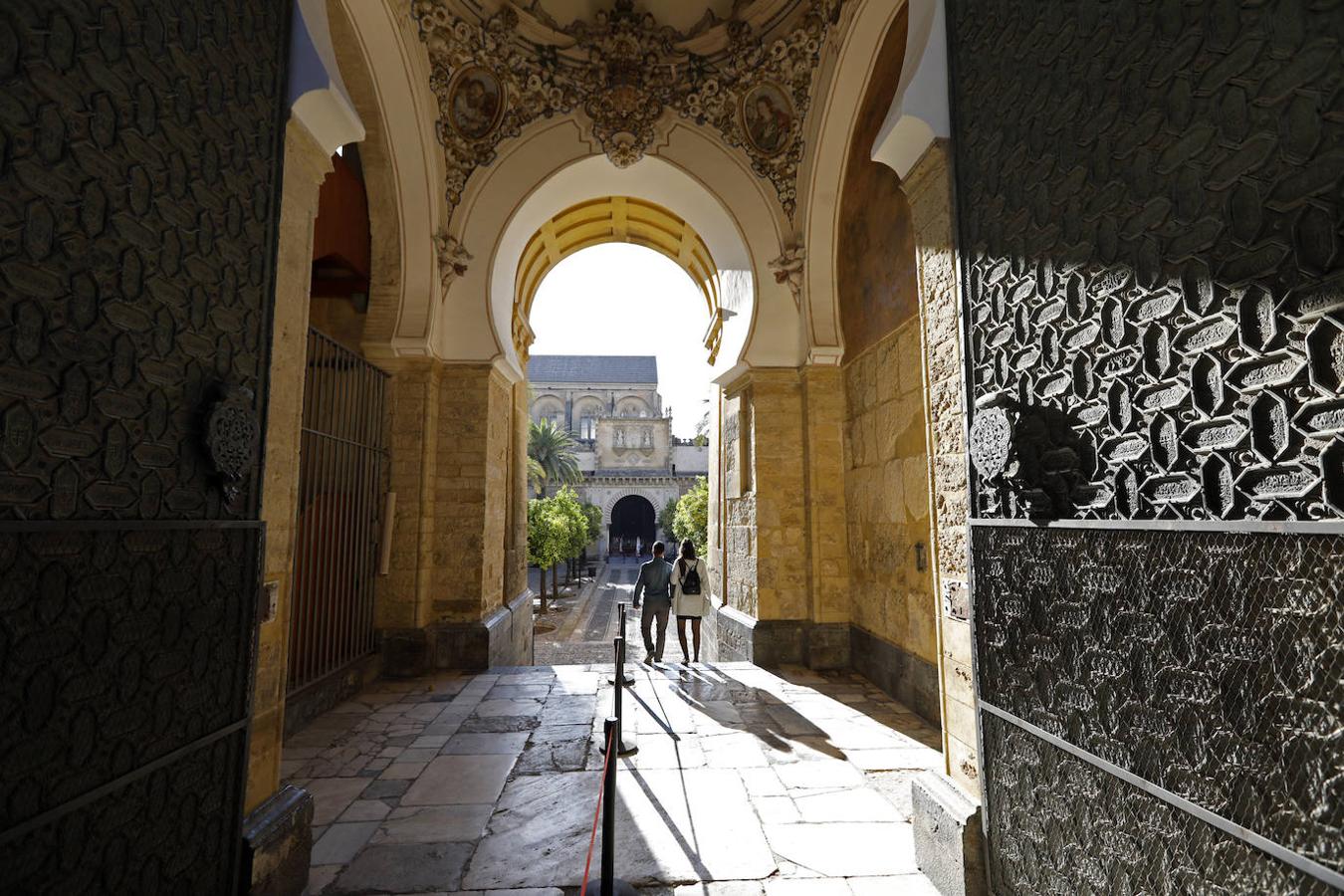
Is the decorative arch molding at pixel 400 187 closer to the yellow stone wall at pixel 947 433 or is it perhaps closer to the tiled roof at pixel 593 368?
the yellow stone wall at pixel 947 433

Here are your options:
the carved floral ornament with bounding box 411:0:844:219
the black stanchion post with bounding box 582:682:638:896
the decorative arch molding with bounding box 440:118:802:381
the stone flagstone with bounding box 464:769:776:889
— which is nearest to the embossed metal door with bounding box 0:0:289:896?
the stone flagstone with bounding box 464:769:776:889

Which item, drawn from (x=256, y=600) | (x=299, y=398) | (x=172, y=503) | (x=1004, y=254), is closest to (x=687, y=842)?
(x=256, y=600)

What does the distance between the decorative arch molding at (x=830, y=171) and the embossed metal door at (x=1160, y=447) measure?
368 centimetres

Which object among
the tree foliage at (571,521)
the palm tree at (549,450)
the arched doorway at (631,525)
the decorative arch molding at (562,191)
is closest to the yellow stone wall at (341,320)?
the decorative arch molding at (562,191)

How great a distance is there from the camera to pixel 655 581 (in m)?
6.62

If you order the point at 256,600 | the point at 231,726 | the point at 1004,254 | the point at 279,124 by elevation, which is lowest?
the point at 231,726

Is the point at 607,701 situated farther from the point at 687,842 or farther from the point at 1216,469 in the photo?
the point at 1216,469

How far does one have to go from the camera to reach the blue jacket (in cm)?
659

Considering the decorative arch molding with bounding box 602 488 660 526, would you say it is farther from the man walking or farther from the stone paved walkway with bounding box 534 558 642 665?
the man walking

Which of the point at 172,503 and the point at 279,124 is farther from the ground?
the point at 279,124

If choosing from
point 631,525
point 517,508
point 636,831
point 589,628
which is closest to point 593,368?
point 631,525

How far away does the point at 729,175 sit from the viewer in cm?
691

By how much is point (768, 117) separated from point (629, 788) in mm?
6728

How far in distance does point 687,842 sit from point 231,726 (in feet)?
6.65
